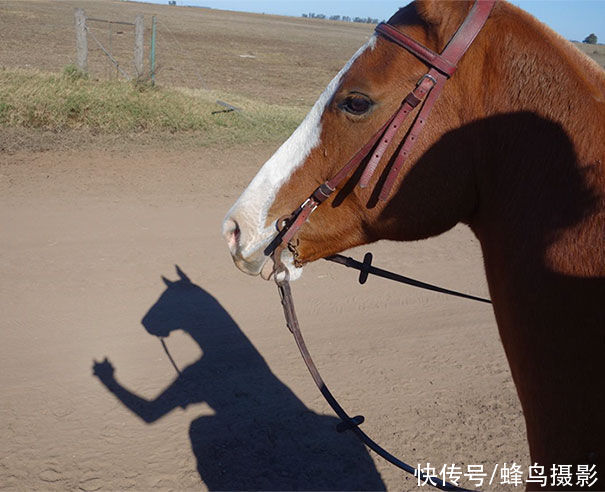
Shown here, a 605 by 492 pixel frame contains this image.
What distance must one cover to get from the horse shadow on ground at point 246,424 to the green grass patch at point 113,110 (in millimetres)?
6534

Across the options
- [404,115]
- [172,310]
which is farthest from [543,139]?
[172,310]

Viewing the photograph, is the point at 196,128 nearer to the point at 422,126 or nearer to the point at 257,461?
the point at 257,461

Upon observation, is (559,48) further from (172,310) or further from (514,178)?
(172,310)

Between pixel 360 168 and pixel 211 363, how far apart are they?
10.0 ft

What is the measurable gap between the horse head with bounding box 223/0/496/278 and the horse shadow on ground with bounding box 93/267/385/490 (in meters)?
1.93

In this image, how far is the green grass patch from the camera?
32.9ft

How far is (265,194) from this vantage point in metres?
2.03

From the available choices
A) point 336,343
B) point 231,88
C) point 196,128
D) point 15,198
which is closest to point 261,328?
point 336,343

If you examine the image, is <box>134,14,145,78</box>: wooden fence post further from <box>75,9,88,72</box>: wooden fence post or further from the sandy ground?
the sandy ground

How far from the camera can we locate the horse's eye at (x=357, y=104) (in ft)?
6.04

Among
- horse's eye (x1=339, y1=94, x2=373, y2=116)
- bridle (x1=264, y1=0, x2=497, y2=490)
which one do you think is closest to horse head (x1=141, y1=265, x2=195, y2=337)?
bridle (x1=264, y1=0, x2=497, y2=490)

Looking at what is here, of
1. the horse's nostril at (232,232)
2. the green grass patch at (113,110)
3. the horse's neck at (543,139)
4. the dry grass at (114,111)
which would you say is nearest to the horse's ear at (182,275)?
the horse's nostril at (232,232)

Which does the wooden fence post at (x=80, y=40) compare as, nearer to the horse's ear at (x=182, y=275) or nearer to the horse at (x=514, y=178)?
the horse's ear at (x=182, y=275)

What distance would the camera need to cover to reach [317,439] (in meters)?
3.88
